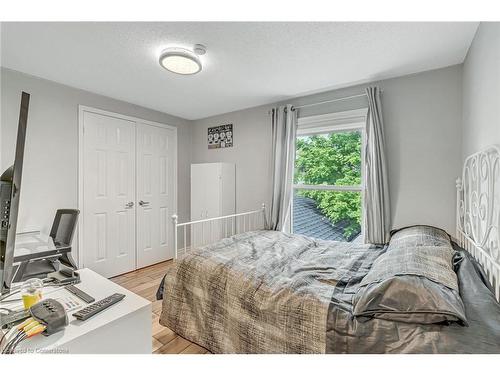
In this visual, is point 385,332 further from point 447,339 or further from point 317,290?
point 317,290

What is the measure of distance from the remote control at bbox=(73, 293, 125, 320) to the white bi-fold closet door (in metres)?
2.01

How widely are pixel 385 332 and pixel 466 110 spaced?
5.93 feet

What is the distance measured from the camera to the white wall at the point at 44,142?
2.10 m

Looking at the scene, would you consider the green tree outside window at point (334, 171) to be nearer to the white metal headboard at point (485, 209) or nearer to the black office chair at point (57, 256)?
A: the white metal headboard at point (485, 209)

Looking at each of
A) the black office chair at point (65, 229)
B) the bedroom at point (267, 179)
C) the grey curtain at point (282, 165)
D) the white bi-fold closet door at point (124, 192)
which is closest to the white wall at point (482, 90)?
the bedroom at point (267, 179)

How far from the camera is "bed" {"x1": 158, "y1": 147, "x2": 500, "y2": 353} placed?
37.1 inches

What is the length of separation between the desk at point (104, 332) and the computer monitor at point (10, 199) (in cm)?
30

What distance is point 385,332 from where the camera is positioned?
983mm

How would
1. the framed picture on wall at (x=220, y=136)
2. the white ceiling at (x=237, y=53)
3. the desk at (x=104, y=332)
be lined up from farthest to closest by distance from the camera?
the framed picture on wall at (x=220, y=136)
the white ceiling at (x=237, y=53)
the desk at (x=104, y=332)

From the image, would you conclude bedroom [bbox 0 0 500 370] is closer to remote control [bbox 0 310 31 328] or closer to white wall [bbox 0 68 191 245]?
white wall [bbox 0 68 191 245]

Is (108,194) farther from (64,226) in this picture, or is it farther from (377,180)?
(377,180)

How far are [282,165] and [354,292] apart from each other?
5.69 ft

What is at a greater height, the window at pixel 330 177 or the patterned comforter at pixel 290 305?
the window at pixel 330 177
